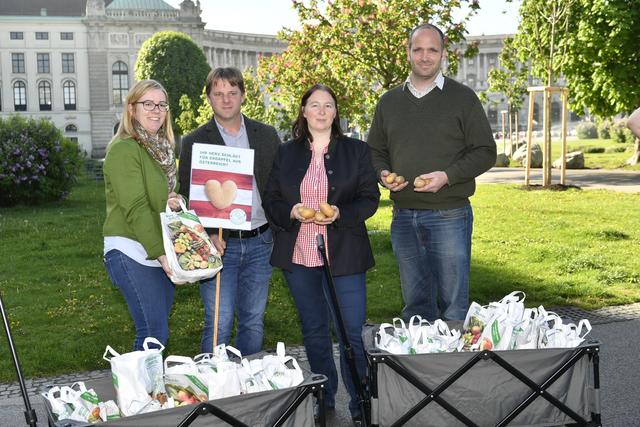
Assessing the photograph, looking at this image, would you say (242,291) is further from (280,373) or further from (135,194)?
(280,373)

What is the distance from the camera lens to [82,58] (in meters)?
99.2

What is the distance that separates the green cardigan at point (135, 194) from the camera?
4297mm

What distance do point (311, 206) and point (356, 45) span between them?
16256 mm

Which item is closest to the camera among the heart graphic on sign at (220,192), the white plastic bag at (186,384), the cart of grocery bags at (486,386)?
the white plastic bag at (186,384)

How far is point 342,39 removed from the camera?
2114 centimetres

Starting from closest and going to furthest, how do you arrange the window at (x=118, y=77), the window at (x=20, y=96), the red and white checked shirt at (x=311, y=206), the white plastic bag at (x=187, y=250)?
the white plastic bag at (x=187, y=250), the red and white checked shirt at (x=311, y=206), the window at (x=20, y=96), the window at (x=118, y=77)

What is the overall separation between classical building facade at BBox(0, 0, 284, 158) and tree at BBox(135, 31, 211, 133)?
23.0 meters

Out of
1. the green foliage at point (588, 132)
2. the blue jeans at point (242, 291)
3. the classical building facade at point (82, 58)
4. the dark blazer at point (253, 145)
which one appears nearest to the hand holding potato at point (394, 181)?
the dark blazer at point (253, 145)

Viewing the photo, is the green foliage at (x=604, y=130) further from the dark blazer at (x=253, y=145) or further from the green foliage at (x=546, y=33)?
the dark blazer at (x=253, y=145)

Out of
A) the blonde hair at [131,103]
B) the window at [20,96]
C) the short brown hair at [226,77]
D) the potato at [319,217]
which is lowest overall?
the potato at [319,217]

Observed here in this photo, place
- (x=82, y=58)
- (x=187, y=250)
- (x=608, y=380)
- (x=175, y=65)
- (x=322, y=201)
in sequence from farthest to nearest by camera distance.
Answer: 1. (x=82, y=58)
2. (x=175, y=65)
3. (x=608, y=380)
4. (x=322, y=201)
5. (x=187, y=250)

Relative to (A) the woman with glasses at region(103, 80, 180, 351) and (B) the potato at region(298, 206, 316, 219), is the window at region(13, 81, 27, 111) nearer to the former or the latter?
(A) the woman with glasses at region(103, 80, 180, 351)

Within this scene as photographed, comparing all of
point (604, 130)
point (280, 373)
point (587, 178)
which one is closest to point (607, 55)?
point (587, 178)

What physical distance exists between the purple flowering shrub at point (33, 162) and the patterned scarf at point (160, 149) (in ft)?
56.3
